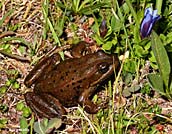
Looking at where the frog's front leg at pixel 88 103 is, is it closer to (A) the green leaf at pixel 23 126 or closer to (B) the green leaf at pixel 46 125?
(B) the green leaf at pixel 46 125

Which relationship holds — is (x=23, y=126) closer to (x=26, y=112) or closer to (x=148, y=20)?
(x=26, y=112)

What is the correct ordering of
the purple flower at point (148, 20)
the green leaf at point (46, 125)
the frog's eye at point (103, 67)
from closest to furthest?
the purple flower at point (148, 20), the green leaf at point (46, 125), the frog's eye at point (103, 67)

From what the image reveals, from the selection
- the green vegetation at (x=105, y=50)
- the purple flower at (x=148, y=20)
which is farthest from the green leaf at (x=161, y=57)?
the purple flower at (x=148, y=20)

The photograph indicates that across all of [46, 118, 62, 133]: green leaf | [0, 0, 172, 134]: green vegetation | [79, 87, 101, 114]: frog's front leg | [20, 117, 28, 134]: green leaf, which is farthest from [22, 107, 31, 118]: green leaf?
[79, 87, 101, 114]: frog's front leg

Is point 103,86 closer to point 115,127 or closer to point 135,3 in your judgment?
point 115,127

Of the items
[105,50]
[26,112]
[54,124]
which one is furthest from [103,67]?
[26,112]

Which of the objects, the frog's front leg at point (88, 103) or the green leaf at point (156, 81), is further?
the frog's front leg at point (88, 103)
